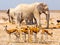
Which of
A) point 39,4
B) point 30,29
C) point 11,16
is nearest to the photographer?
point 30,29

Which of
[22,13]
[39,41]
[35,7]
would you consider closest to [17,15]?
[22,13]

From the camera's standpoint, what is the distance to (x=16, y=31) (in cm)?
1332

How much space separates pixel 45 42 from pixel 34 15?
8.74 m

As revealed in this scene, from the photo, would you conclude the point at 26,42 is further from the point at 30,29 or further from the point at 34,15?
the point at 34,15

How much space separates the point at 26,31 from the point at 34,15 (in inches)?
354

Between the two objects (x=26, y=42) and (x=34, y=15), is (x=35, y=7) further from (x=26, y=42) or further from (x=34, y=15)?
(x=26, y=42)

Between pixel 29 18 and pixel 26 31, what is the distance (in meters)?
9.79

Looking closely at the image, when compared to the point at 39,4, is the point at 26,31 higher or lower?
lower

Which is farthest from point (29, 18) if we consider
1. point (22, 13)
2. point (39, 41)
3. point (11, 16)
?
point (39, 41)

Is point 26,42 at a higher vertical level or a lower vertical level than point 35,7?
lower

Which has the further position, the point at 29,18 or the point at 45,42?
the point at 29,18

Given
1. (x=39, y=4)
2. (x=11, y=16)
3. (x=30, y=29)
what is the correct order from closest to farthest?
(x=30, y=29) < (x=39, y=4) < (x=11, y=16)

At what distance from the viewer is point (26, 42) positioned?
1339 cm

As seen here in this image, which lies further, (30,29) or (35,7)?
(35,7)
